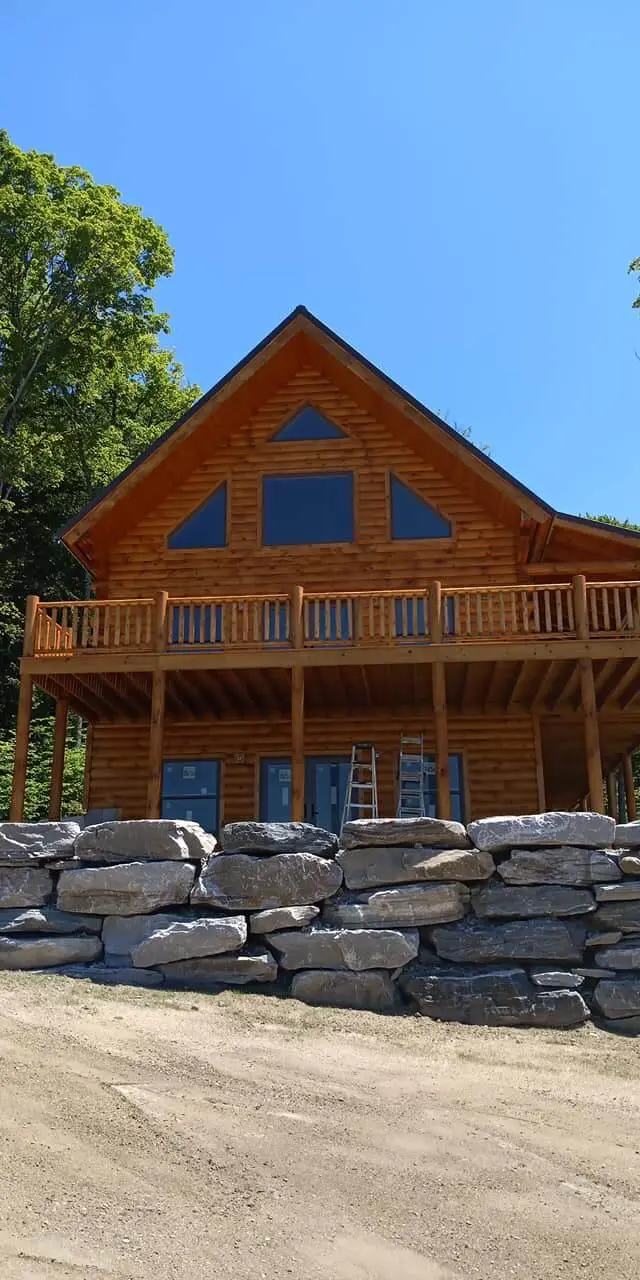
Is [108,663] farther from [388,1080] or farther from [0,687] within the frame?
[0,687]

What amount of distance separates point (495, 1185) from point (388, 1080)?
2.02 metres

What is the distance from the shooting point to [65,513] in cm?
3422

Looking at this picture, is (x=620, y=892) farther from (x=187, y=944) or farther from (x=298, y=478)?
(x=298, y=478)

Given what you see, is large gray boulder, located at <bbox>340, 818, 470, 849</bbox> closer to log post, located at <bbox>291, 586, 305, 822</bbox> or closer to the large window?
log post, located at <bbox>291, 586, 305, 822</bbox>

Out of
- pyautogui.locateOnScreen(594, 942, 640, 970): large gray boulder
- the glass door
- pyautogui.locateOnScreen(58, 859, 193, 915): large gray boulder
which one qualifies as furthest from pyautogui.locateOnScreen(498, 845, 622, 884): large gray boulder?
the glass door

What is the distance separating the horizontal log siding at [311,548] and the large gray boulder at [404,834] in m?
6.29

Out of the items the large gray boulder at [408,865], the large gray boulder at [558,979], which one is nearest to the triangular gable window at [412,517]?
the large gray boulder at [408,865]

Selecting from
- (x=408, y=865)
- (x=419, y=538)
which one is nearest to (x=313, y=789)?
(x=419, y=538)

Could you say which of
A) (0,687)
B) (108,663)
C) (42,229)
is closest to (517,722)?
(108,663)

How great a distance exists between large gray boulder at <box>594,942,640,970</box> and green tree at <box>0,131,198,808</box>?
68.8 ft

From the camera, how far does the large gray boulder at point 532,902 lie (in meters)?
11.0

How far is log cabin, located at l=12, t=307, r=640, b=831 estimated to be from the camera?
1519 centimetres

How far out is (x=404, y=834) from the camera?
1134cm

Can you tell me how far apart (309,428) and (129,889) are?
9.59m
